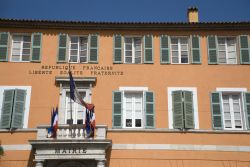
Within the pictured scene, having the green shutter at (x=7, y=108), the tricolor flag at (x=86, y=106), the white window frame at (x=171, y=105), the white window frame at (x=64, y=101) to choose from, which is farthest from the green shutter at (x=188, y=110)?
the green shutter at (x=7, y=108)

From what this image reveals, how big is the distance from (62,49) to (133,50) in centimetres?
353

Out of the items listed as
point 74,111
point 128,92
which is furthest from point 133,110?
point 74,111

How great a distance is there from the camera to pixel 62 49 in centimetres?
2355

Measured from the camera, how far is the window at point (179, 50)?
23734 mm

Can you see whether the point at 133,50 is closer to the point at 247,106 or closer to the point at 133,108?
the point at 133,108

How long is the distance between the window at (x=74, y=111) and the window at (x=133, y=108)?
5.07 feet

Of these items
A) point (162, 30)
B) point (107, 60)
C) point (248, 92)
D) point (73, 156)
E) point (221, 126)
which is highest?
point (162, 30)

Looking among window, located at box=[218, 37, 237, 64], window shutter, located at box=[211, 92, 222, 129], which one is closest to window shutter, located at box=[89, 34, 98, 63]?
window shutter, located at box=[211, 92, 222, 129]

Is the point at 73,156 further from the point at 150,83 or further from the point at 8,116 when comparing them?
the point at 150,83

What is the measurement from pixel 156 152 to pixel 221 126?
3.29 m

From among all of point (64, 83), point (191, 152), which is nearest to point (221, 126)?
point (191, 152)

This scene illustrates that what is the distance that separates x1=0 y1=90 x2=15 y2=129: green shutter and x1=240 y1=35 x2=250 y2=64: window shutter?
11.3m

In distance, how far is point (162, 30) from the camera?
24062mm

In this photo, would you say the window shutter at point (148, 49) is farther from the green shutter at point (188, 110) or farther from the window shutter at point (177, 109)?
the green shutter at point (188, 110)
